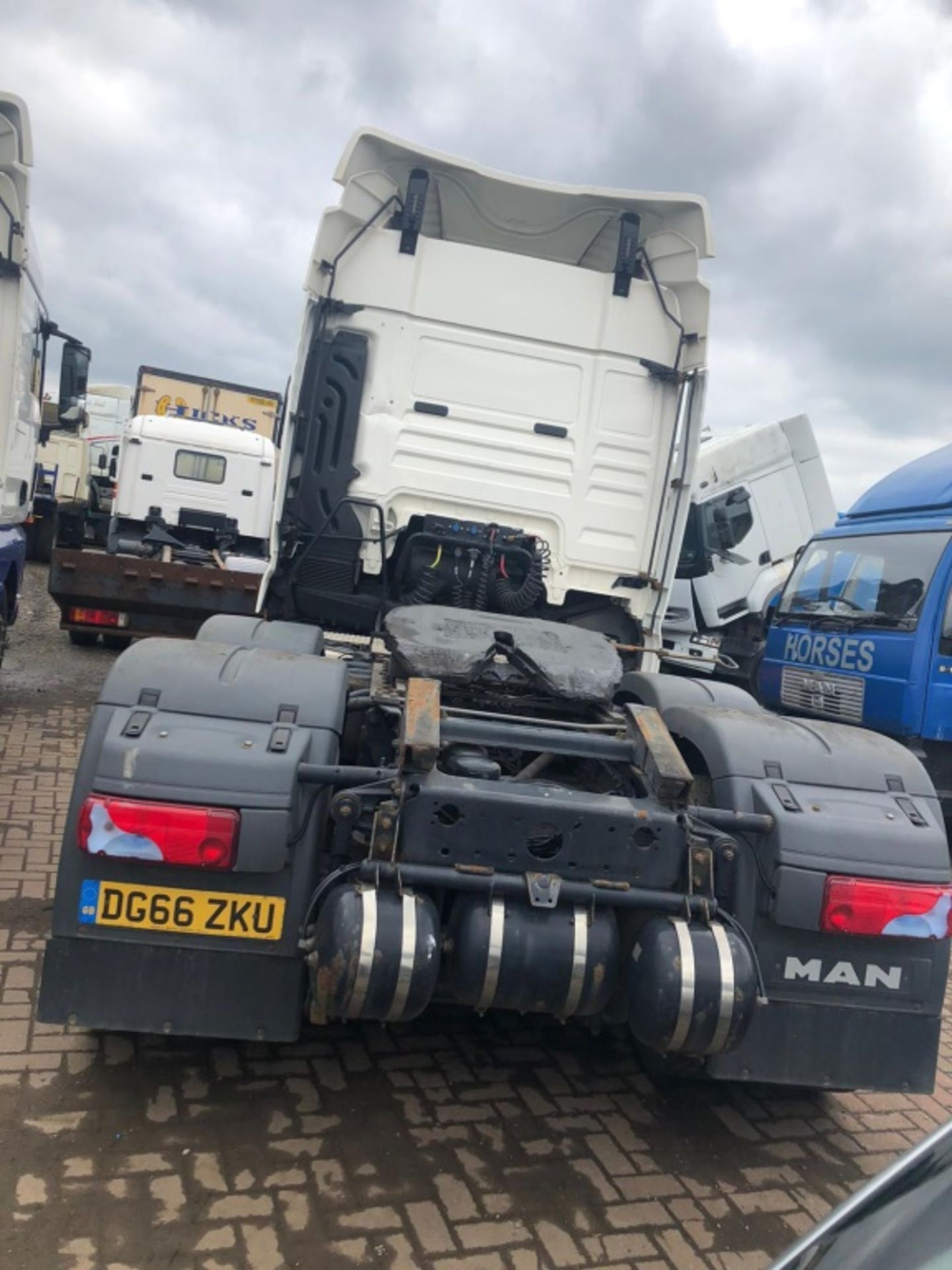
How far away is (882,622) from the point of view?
6723 mm

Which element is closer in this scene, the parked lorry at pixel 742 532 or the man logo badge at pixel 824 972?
the man logo badge at pixel 824 972

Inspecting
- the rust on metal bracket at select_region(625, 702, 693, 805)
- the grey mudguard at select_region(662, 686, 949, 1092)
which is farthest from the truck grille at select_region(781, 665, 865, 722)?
the grey mudguard at select_region(662, 686, 949, 1092)

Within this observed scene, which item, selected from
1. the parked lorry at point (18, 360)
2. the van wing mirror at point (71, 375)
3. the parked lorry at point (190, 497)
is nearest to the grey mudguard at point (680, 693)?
the parked lorry at point (18, 360)

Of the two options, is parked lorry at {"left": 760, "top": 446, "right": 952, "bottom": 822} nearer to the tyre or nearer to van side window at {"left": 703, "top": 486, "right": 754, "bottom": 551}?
van side window at {"left": 703, "top": 486, "right": 754, "bottom": 551}

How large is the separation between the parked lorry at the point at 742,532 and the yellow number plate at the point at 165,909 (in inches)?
316

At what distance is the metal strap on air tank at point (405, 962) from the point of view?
2338 millimetres

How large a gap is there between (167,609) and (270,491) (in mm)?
3057

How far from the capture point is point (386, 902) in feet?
7.90

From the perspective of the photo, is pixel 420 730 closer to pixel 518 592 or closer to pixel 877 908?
pixel 877 908

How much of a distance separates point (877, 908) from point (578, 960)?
0.82 m

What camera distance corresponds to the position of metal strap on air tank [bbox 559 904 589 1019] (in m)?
2.44

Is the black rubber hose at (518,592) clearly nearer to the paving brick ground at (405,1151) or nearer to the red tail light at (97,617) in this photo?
the paving brick ground at (405,1151)

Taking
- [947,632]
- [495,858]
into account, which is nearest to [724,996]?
[495,858]

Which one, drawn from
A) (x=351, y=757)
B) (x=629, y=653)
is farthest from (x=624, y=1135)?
(x=629, y=653)
